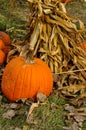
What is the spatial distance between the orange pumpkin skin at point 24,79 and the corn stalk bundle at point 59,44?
0.34m

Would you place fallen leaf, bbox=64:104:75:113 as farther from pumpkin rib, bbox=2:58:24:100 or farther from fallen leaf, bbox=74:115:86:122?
pumpkin rib, bbox=2:58:24:100

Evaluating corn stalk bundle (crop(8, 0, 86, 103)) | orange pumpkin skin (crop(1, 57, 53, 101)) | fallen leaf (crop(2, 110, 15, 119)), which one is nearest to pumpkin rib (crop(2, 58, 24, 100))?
orange pumpkin skin (crop(1, 57, 53, 101))

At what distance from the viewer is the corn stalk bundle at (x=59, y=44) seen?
5.16 m

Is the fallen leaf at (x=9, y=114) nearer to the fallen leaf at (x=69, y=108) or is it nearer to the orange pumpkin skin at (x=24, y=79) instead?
the orange pumpkin skin at (x=24, y=79)

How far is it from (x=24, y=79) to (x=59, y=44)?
740 millimetres

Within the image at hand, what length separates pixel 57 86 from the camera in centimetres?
519

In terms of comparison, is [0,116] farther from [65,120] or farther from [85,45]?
[85,45]

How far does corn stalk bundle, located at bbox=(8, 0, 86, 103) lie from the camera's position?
5.16 m

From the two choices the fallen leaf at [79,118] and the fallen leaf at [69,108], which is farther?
the fallen leaf at [69,108]

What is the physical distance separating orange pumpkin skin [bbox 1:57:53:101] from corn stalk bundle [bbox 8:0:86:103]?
0.34 metres

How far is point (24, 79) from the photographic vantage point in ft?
15.7

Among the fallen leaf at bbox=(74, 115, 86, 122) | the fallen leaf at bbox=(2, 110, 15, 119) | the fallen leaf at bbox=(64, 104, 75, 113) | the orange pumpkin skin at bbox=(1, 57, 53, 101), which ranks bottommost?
the fallen leaf at bbox=(74, 115, 86, 122)

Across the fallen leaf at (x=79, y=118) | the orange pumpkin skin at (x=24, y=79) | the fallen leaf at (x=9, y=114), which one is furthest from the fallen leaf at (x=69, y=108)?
the fallen leaf at (x=9, y=114)

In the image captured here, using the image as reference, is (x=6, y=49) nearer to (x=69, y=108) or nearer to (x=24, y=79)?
(x=24, y=79)
